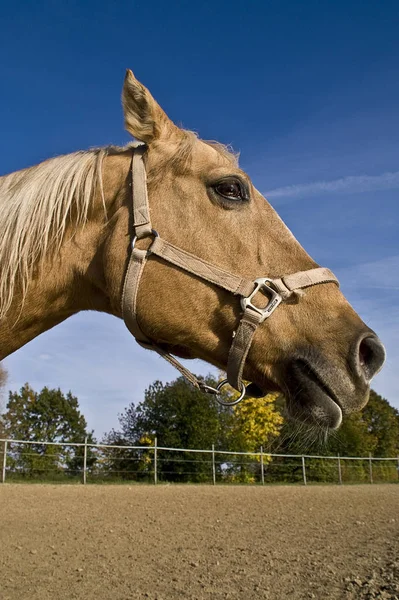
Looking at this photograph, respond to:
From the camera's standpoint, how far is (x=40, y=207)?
7.97 ft

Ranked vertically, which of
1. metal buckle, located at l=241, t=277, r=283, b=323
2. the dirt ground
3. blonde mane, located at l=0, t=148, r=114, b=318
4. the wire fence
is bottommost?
the dirt ground

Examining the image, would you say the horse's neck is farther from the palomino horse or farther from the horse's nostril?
the horse's nostril

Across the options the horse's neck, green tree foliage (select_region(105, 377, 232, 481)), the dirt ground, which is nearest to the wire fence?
green tree foliage (select_region(105, 377, 232, 481))

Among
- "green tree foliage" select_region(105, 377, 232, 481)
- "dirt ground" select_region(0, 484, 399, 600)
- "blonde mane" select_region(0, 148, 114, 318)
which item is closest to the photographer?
"blonde mane" select_region(0, 148, 114, 318)

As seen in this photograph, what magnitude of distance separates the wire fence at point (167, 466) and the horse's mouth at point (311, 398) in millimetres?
18635

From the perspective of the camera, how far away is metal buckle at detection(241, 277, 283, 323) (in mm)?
2254

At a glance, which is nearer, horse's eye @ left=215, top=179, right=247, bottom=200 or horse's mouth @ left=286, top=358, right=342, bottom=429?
horse's mouth @ left=286, top=358, right=342, bottom=429

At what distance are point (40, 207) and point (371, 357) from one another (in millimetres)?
1667

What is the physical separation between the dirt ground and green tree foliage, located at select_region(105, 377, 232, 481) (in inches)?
369

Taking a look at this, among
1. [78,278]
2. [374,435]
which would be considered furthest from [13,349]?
[374,435]

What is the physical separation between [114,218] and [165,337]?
64 centimetres

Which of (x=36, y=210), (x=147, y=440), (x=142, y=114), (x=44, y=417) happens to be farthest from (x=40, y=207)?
(x=44, y=417)

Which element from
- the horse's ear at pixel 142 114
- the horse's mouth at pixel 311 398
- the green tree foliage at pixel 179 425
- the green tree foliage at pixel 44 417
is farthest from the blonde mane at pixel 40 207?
the green tree foliage at pixel 44 417

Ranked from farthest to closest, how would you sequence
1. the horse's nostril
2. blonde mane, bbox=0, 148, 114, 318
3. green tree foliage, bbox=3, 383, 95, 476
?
green tree foliage, bbox=3, 383, 95, 476 → blonde mane, bbox=0, 148, 114, 318 → the horse's nostril
